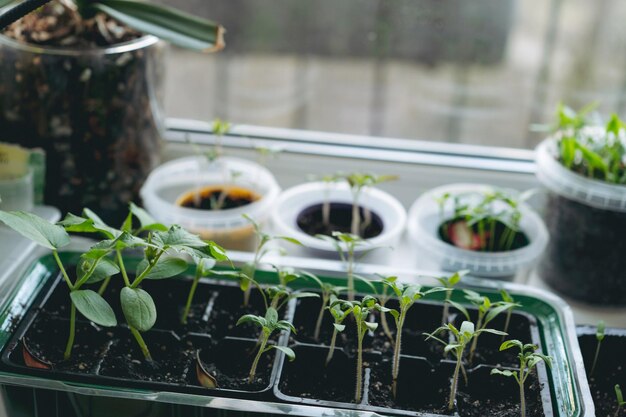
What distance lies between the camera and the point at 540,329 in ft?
2.76

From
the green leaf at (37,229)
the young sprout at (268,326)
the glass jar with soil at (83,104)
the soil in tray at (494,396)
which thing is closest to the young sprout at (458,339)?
the soil in tray at (494,396)

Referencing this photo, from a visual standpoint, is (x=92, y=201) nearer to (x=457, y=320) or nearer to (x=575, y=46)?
(x=457, y=320)

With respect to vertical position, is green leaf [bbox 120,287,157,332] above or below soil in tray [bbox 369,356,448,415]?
above

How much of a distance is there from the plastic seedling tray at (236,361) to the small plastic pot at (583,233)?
0.54 feet

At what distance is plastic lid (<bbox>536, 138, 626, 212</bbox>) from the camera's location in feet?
3.10

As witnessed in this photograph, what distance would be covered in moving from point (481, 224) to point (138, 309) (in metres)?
0.49

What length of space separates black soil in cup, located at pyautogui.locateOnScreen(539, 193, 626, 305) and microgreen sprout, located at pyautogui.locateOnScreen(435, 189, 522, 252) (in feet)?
0.17

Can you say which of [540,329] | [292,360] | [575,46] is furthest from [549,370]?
[575,46]

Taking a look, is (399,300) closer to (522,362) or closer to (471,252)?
(522,362)

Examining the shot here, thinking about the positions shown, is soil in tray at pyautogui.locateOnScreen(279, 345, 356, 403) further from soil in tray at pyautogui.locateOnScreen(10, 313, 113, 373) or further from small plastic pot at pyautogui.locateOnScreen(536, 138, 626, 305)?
small plastic pot at pyautogui.locateOnScreen(536, 138, 626, 305)

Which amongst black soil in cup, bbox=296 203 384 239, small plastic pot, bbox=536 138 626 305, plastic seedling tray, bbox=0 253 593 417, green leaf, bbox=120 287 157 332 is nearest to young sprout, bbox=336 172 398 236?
black soil in cup, bbox=296 203 384 239

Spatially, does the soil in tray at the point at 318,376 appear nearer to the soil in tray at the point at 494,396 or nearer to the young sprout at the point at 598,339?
the soil in tray at the point at 494,396

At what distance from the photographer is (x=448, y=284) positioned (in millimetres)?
824

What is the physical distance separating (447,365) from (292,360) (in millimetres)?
160
